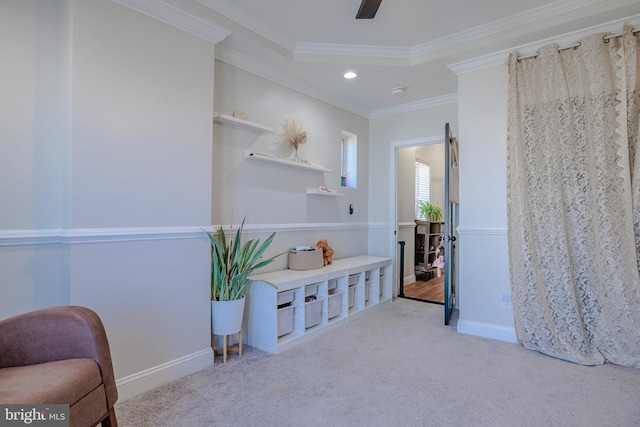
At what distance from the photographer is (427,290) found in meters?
5.04

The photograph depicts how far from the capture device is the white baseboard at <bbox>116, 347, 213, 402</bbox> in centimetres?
200

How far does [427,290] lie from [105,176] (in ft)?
14.7

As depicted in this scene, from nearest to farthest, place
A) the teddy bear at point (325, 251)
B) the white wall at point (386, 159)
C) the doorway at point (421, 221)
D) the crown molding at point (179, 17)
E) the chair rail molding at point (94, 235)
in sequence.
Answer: the chair rail molding at point (94, 235) → the crown molding at point (179, 17) → the teddy bear at point (325, 251) → the white wall at point (386, 159) → the doorway at point (421, 221)

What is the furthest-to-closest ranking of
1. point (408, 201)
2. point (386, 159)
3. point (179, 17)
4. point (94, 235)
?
point (408, 201), point (386, 159), point (179, 17), point (94, 235)

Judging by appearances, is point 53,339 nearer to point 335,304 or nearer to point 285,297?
point 285,297

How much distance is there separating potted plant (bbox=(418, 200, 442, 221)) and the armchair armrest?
210 inches

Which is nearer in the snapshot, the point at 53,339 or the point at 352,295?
the point at 53,339

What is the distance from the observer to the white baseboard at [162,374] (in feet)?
6.57

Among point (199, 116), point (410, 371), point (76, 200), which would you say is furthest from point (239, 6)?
point (410, 371)

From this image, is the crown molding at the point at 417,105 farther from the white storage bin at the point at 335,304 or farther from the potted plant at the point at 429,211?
the white storage bin at the point at 335,304

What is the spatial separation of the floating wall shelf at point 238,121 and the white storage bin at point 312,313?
5.45 feet

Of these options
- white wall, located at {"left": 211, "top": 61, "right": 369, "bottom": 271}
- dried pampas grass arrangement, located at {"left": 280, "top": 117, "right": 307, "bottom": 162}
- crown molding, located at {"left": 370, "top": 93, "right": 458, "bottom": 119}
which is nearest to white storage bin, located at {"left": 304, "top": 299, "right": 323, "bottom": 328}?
white wall, located at {"left": 211, "top": 61, "right": 369, "bottom": 271}

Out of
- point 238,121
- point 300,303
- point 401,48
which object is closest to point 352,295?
point 300,303

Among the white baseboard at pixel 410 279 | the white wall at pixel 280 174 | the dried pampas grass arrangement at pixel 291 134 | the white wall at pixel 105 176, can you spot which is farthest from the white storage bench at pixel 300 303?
the white baseboard at pixel 410 279
